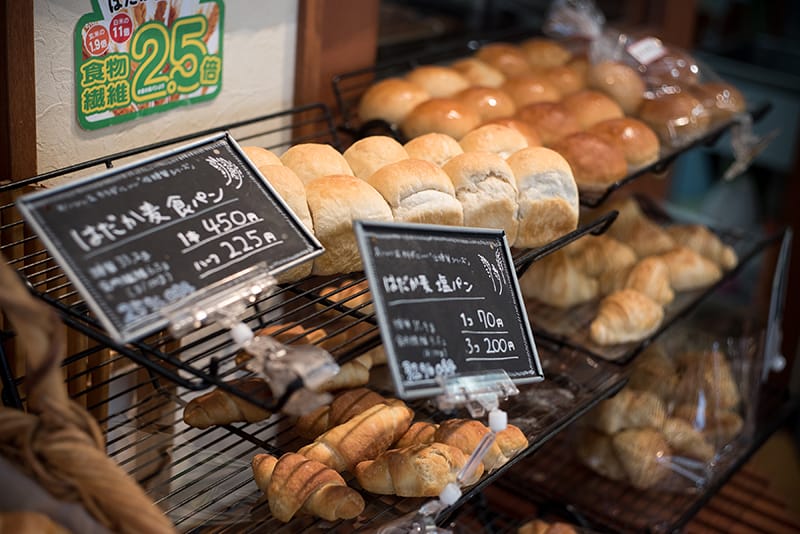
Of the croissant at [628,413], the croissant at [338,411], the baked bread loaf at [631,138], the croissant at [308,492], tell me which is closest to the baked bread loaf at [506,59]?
the baked bread loaf at [631,138]

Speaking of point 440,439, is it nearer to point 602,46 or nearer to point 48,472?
point 48,472

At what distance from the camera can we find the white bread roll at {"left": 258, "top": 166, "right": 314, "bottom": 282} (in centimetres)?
144

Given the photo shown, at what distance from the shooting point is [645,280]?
7.27 ft

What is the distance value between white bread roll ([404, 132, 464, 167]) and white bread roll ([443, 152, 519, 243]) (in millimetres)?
45

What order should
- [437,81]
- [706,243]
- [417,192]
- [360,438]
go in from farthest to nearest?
[706,243] < [437,81] < [417,192] < [360,438]

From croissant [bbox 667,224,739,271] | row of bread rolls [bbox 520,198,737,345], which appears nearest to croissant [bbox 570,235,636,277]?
row of bread rolls [bbox 520,198,737,345]

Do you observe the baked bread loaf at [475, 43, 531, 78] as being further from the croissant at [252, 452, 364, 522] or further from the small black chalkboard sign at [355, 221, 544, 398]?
the croissant at [252, 452, 364, 522]

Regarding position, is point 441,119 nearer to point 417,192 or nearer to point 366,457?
point 417,192

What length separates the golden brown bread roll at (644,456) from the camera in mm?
2227

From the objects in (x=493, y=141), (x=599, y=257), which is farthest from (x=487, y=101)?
(x=599, y=257)

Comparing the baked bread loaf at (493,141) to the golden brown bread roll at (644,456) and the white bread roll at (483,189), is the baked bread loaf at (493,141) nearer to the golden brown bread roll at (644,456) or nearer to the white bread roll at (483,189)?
the white bread roll at (483,189)

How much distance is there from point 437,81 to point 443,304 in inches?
38.0

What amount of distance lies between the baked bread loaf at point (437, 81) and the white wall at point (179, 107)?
12.4 inches

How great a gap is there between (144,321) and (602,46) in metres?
1.65
